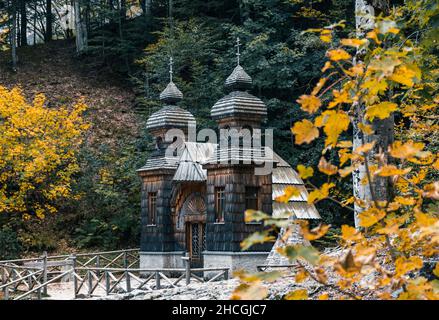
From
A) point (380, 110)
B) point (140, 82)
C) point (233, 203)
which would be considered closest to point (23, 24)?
point (140, 82)

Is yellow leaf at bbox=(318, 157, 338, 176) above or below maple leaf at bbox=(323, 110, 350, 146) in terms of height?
below

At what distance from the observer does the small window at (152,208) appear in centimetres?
2253

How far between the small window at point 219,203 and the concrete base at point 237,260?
1.08m

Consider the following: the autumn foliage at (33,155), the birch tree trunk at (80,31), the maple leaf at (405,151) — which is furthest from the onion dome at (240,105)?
the birch tree trunk at (80,31)

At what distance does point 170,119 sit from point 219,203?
166 inches

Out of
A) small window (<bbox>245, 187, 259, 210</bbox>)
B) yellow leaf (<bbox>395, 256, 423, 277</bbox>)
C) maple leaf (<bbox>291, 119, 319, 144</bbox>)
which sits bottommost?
small window (<bbox>245, 187, 259, 210</bbox>)

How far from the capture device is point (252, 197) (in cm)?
2003

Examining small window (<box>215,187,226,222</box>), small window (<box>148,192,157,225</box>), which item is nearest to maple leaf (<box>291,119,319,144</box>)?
Result: small window (<box>215,187,226,222</box>)

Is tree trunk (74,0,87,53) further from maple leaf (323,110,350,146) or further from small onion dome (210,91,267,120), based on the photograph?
maple leaf (323,110,350,146)

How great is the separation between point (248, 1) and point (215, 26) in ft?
12.1

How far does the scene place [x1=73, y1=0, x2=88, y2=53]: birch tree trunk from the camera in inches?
1569

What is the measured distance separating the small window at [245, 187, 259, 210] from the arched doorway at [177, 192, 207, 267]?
1949mm

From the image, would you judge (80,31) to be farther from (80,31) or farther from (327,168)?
(327,168)
